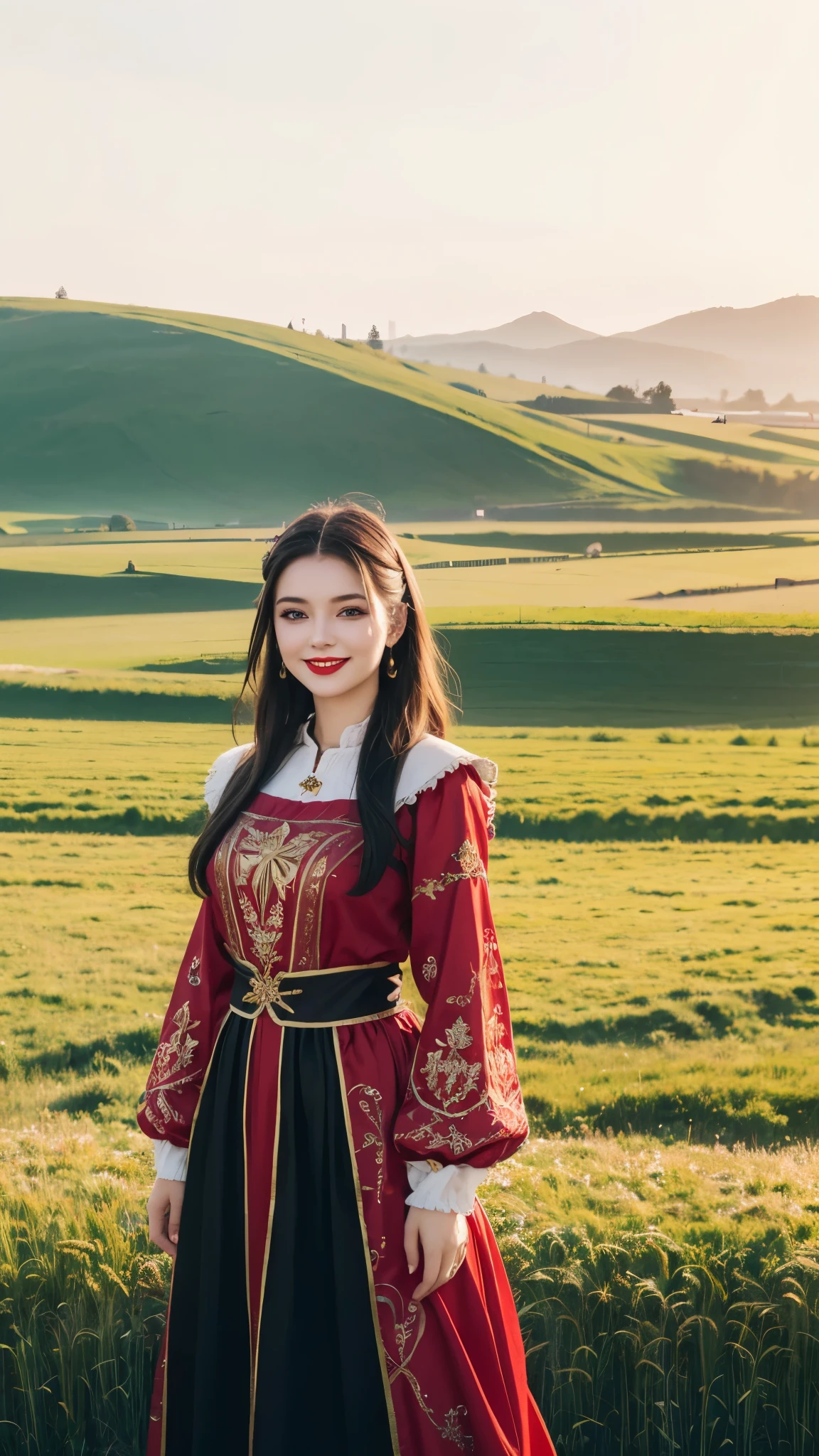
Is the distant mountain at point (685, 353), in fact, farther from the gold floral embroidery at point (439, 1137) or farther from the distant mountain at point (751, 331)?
the gold floral embroidery at point (439, 1137)

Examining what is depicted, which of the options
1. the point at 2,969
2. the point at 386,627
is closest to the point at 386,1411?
the point at 386,627

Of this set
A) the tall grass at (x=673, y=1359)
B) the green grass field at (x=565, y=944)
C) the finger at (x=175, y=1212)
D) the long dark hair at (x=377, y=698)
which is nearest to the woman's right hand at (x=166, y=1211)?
the finger at (x=175, y=1212)

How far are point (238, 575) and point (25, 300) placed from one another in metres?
2.23

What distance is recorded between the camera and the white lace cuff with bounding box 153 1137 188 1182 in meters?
1.57

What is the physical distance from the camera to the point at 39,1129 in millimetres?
3412

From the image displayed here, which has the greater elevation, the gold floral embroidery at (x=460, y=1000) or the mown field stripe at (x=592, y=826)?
the gold floral embroidery at (x=460, y=1000)

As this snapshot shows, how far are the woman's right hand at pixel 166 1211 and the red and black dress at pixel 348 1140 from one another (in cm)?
5

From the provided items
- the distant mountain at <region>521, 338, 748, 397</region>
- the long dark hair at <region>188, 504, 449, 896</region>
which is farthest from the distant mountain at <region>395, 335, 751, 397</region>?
the long dark hair at <region>188, 504, 449, 896</region>

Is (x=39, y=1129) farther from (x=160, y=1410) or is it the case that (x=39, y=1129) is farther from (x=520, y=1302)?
(x=160, y=1410)

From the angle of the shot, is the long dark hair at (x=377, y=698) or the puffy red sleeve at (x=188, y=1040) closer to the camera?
the long dark hair at (x=377, y=698)

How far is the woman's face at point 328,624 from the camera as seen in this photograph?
1.45 meters

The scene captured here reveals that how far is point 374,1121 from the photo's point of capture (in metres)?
1.39

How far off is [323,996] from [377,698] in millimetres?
432

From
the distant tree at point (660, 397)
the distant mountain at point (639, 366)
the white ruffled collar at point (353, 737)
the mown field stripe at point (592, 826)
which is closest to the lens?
the white ruffled collar at point (353, 737)
